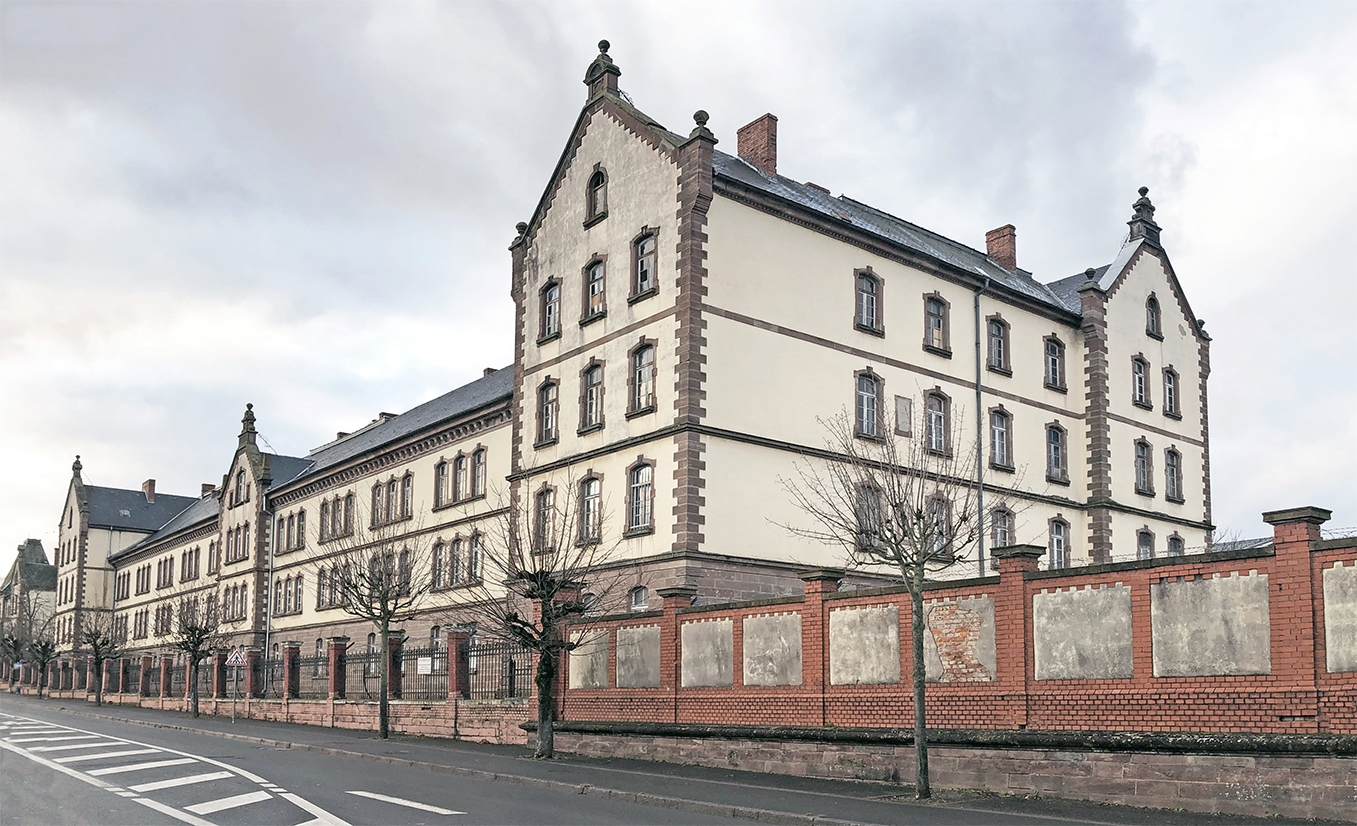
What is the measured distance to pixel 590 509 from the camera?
33.1 m

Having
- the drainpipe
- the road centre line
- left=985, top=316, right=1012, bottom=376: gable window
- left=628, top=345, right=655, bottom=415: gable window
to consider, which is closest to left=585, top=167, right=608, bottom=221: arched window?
left=628, top=345, right=655, bottom=415: gable window

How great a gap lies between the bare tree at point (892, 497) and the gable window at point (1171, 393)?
10218 mm

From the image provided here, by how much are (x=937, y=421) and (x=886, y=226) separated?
745 centimetres

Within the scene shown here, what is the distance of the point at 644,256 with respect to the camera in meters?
32.4

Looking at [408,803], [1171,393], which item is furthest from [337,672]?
[1171,393]

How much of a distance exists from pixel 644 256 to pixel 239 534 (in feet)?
133

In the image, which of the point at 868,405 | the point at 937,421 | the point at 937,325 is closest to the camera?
the point at 868,405

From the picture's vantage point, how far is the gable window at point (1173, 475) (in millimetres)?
43531

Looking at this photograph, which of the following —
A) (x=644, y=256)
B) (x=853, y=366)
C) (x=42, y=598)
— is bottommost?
(x=42, y=598)

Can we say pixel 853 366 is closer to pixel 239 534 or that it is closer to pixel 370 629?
pixel 370 629

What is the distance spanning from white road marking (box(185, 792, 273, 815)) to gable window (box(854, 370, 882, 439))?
795 inches

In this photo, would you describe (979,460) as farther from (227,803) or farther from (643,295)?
(227,803)

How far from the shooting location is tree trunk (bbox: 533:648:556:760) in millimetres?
25031

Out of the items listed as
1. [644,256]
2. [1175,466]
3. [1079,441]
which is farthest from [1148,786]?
[1175,466]
